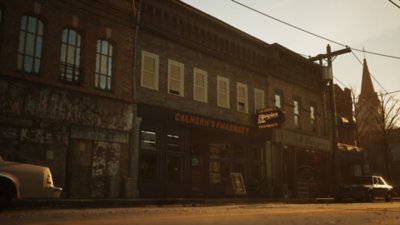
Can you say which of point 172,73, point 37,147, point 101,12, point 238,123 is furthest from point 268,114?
point 37,147

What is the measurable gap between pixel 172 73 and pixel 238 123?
5356 mm

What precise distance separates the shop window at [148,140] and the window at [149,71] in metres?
2.31

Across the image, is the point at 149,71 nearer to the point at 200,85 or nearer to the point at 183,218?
the point at 200,85

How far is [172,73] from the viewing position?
21.0 meters

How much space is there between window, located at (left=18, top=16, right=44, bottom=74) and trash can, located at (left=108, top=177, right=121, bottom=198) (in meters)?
5.52

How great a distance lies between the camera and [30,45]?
15.9 m

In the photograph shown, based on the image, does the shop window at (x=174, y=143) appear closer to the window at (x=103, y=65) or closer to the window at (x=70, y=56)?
the window at (x=103, y=65)

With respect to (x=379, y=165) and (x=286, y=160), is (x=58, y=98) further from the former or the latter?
(x=379, y=165)

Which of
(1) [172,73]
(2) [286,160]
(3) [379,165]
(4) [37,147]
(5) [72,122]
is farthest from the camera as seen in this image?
(3) [379,165]

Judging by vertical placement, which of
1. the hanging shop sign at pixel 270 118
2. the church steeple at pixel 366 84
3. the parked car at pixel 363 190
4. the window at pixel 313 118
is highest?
the church steeple at pixel 366 84

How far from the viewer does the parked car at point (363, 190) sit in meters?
23.1

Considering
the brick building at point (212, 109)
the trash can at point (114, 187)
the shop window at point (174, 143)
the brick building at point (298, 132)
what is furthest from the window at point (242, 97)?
the trash can at point (114, 187)


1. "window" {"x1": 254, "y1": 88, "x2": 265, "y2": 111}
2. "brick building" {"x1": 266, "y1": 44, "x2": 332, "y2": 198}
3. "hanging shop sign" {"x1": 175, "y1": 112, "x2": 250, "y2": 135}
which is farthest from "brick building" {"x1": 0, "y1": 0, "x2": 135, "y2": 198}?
"brick building" {"x1": 266, "y1": 44, "x2": 332, "y2": 198}

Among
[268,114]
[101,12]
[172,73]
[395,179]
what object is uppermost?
[101,12]
